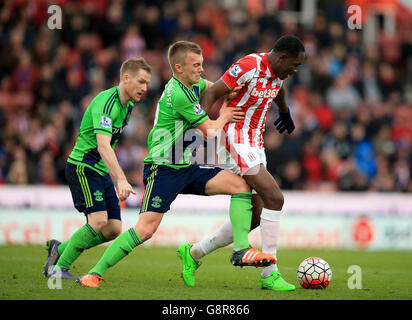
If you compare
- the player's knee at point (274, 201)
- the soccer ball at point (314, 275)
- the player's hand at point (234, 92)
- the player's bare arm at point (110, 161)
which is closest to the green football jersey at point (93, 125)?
the player's bare arm at point (110, 161)

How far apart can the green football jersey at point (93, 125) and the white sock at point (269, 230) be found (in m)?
1.76

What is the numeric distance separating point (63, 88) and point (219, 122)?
8.65m

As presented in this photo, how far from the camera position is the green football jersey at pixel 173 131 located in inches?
280

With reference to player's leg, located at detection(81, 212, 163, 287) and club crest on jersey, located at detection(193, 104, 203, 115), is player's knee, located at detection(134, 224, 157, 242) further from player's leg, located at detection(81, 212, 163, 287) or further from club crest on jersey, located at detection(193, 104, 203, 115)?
club crest on jersey, located at detection(193, 104, 203, 115)

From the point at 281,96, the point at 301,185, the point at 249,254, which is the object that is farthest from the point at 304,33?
the point at 249,254

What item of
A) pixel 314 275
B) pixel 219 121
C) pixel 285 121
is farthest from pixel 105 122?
pixel 314 275

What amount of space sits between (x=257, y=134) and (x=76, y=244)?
2196 millimetres

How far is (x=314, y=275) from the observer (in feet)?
23.8

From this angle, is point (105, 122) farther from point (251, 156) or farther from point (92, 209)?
point (251, 156)

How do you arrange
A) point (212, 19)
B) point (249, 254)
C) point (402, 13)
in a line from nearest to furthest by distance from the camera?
1. point (249, 254)
2. point (212, 19)
3. point (402, 13)

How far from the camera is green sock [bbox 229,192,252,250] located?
7.01m

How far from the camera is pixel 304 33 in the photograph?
19.2 metres

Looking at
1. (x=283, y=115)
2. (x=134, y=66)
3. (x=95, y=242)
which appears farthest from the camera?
(x=283, y=115)
